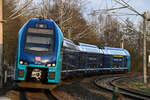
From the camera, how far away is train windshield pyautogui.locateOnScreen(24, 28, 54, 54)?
490 inches

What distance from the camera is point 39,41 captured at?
499 inches

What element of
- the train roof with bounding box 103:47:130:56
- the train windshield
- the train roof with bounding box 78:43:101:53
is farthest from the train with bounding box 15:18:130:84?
the train roof with bounding box 103:47:130:56

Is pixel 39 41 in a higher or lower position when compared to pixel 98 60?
higher

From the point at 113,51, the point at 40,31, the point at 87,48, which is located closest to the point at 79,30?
the point at 113,51

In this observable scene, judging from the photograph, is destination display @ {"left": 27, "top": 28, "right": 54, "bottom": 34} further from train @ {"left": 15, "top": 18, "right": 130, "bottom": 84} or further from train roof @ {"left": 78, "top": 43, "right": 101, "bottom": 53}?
train roof @ {"left": 78, "top": 43, "right": 101, "bottom": 53}

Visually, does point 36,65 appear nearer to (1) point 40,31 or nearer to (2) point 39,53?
(2) point 39,53

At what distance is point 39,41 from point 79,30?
24.8m

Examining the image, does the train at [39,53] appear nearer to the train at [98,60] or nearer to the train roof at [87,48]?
the train at [98,60]

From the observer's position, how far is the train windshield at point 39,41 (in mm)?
12453

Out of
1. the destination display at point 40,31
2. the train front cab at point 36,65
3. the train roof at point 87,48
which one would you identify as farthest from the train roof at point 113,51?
the train front cab at point 36,65

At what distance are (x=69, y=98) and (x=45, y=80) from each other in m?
1.56

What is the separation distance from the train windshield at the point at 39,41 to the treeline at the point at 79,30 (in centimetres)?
1261

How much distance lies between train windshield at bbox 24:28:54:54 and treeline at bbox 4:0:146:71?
41.4 feet

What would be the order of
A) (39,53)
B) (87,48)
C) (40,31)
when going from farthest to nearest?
(87,48) → (40,31) → (39,53)
